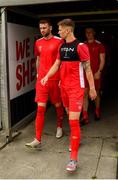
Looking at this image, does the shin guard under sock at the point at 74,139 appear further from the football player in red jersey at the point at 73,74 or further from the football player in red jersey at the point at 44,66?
the football player in red jersey at the point at 44,66

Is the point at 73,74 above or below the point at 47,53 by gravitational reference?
below

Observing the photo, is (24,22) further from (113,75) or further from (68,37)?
(113,75)

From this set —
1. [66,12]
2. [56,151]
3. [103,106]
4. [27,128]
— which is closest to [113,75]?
[103,106]

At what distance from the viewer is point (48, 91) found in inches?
217

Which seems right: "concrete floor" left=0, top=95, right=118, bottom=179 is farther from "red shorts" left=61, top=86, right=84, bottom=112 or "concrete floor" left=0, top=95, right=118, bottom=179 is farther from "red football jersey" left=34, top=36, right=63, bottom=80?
"red football jersey" left=34, top=36, right=63, bottom=80

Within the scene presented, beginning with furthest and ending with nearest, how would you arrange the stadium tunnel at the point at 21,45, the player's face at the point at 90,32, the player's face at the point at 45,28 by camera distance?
the player's face at the point at 90,32 < the stadium tunnel at the point at 21,45 < the player's face at the point at 45,28

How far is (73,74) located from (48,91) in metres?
0.98

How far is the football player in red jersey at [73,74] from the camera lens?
4531 millimetres

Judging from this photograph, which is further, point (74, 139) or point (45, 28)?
point (45, 28)

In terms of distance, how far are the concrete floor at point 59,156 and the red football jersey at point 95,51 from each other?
1098mm

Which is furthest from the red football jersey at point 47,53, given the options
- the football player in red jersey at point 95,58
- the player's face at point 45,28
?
the football player in red jersey at point 95,58

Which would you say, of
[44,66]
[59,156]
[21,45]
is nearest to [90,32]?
[21,45]

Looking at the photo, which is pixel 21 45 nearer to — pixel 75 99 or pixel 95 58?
pixel 95 58

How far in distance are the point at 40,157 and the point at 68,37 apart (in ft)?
5.67
